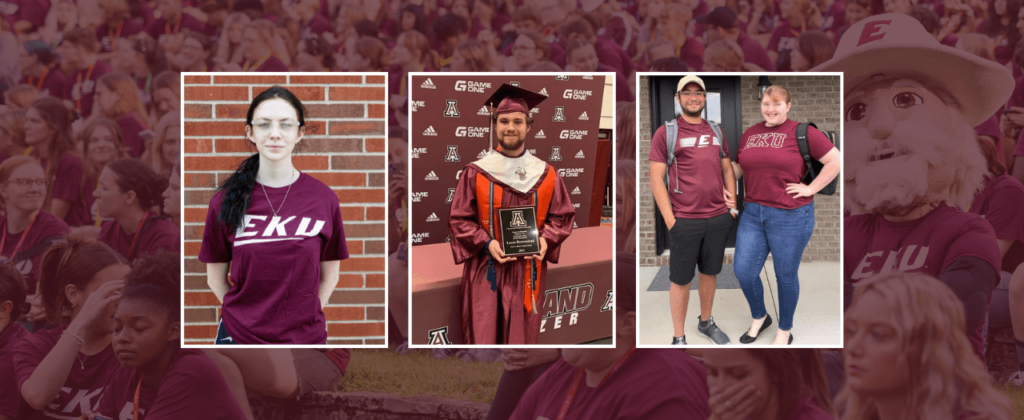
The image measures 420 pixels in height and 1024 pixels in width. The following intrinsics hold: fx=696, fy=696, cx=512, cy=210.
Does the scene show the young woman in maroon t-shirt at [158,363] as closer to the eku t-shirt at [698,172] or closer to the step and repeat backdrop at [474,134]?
the step and repeat backdrop at [474,134]

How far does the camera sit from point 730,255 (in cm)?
385

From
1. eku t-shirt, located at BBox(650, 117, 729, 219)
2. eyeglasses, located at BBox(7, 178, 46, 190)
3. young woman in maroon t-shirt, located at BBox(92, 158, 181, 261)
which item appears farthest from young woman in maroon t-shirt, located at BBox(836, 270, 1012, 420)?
eyeglasses, located at BBox(7, 178, 46, 190)

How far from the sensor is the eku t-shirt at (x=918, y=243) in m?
3.91

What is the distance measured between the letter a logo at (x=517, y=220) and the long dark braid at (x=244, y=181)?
1264 mm

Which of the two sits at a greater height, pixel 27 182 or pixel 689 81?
pixel 689 81

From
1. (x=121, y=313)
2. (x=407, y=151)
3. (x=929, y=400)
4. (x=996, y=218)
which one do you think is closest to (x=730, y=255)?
(x=929, y=400)

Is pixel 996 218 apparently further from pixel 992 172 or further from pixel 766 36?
pixel 766 36

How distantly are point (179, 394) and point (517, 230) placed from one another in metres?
2.21

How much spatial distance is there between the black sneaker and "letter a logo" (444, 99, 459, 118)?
1.76 metres

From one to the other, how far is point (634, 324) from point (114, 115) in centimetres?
337

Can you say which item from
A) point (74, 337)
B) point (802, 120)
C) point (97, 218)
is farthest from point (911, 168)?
point (74, 337)

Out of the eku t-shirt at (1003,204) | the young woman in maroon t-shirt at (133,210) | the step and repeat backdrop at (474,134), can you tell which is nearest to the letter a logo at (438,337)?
the step and repeat backdrop at (474,134)

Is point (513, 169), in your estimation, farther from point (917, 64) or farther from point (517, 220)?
point (917, 64)

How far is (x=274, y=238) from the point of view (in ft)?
12.4
